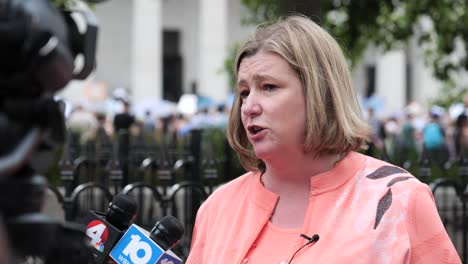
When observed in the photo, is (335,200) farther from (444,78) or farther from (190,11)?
(190,11)

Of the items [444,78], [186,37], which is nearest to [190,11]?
[186,37]

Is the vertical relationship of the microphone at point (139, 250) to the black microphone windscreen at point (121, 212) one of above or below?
below

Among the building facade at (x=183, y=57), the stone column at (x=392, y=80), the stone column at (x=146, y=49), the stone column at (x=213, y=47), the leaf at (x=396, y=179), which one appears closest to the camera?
the leaf at (x=396, y=179)

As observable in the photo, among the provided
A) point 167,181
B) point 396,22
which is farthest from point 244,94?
point 396,22

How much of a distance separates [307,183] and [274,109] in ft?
0.91

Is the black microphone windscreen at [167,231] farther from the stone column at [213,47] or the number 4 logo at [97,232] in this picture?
the stone column at [213,47]

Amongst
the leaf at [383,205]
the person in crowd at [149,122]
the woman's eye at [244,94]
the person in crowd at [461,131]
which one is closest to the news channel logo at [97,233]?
the woman's eye at [244,94]

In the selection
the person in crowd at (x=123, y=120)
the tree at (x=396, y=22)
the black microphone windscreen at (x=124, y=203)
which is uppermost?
the black microphone windscreen at (x=124, y=203)

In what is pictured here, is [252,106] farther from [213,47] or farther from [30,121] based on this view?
[213,47]

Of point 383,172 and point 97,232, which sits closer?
point 97,232

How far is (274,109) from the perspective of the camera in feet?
9.76

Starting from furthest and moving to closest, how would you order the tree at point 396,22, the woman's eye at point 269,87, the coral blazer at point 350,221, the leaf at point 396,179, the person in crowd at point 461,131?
the person in crowd at point 461,131
the tree at point 396,22
the woman's eye at point 269,87
the leaf at point 396,179
the coral blazer at point 350,221

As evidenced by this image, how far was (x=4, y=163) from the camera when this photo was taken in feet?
4.75

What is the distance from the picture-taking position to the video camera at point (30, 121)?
1478mm
